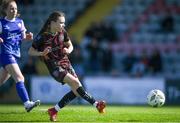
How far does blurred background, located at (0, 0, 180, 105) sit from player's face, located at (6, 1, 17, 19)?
945cm

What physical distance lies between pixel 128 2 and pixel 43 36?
1566 cm

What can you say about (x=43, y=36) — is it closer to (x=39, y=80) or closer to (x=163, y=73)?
(x=39, y=80)

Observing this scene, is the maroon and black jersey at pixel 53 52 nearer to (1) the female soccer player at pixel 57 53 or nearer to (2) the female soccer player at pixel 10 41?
(1) the female soccer player at pixel 57 53

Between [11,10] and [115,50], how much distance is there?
523 inches

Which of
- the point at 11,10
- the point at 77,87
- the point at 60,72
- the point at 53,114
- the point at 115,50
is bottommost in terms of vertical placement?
the point at 115,50

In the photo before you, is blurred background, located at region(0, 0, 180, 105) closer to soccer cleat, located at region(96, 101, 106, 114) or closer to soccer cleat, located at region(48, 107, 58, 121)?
soccer cleat, located at region(96, 101, 106, 114)

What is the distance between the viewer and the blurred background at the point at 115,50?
22797 millimetres

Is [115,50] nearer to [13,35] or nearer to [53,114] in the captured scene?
[13,35]

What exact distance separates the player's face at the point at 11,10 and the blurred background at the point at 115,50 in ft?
31.0

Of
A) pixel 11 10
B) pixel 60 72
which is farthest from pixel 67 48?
pixel 11 10

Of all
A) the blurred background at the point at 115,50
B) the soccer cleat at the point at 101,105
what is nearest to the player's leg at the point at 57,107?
the soccer cleat at the point at 101,105

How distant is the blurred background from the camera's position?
22.8 metres

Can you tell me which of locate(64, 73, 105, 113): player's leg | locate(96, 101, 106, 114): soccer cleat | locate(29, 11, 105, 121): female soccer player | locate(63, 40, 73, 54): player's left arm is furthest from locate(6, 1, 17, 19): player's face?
locate(96, 101, 106, 114): soccer cleat

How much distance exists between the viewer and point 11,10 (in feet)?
43.5
